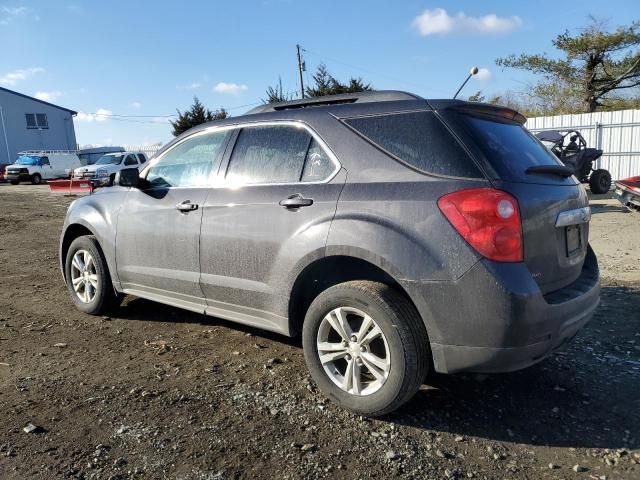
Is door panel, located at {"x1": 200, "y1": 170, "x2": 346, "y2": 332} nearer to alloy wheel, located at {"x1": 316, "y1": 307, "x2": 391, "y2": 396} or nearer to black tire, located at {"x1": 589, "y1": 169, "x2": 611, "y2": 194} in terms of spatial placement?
alloy wheel, located at {"x1": 316, "y1": 307, "x2": 391, "y2": 396}

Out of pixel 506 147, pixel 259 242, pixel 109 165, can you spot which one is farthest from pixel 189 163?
pixel 109 165

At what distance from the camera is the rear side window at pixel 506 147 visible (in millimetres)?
2807

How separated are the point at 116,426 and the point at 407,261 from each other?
190cm

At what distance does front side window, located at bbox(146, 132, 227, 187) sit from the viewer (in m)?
3.98

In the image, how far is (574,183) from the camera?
3322 millimetres

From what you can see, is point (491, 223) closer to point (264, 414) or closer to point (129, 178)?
point (264, 414)

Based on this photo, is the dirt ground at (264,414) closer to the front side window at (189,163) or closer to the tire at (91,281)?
the tire at (91,281)

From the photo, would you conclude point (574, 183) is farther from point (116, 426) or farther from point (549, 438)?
point (116, 426)

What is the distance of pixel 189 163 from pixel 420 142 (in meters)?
2.06

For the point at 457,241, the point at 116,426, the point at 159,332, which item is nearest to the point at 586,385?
the point at 457,241

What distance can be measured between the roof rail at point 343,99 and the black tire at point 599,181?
13.7 metres

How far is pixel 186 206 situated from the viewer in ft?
12.9

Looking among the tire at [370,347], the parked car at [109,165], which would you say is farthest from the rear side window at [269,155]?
the parked car at [109,165]

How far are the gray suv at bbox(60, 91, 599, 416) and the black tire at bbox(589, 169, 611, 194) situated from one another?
1310 cm
